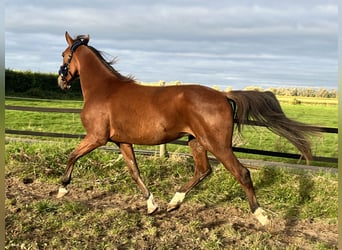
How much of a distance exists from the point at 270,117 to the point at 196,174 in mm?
1119

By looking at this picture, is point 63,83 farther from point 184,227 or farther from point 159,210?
point 184,227

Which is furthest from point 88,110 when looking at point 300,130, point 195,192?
point 300,130

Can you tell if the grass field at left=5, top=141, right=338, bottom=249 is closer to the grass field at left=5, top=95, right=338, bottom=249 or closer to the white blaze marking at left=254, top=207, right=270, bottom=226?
the grass field at left=5, top=95, right=338, bottom=249

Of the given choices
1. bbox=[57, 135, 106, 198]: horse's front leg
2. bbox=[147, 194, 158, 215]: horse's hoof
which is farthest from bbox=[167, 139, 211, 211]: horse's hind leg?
bbox=[57, 135, 106, 198]: horse's front leg

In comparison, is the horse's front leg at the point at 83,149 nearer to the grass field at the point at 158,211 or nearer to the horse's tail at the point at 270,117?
the grass field at the point at 158,211

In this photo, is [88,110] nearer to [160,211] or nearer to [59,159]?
[160,211]

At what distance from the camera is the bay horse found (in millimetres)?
4078

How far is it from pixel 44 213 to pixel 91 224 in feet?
2.23

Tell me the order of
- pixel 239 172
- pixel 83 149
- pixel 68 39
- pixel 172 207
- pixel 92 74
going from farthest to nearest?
pixel 68 39 < pixel 92 74 < pixel 83 149 < pixel 172 207 < pixel 239 172

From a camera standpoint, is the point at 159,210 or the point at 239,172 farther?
the point at 159,210

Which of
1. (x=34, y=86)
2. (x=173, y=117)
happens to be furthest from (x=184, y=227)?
(x=34, y=86)

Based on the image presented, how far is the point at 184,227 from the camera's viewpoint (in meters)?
4.24

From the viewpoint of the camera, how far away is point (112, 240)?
3.89 metres

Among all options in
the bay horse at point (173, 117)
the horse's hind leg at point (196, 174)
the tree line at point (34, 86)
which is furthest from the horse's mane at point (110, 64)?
the tree line at point (34, 86)
